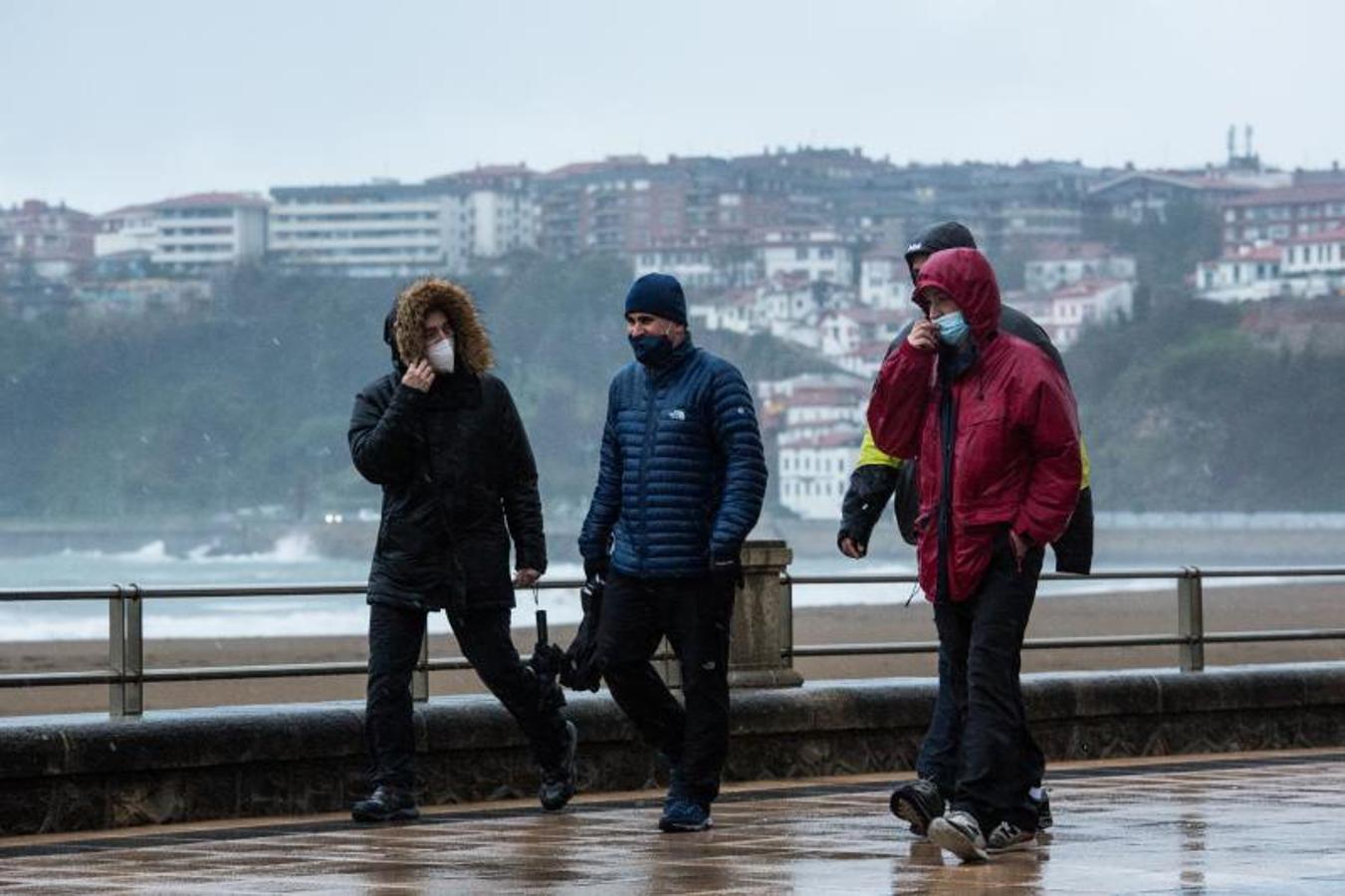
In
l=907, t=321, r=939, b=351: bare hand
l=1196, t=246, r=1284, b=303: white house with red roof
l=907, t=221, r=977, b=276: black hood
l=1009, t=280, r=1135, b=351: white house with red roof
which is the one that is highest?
l=907, t=221, r=977, b=276: black hood

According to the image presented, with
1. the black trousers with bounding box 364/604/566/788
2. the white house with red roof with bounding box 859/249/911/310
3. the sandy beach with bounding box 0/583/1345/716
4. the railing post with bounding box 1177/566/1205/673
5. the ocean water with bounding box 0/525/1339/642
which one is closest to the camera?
the black trousers with bounding box 364/604/566/788

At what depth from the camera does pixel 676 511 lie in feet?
30.1

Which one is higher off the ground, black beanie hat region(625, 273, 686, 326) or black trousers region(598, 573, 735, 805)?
black beanie hat region(625, 273, 686, 326)

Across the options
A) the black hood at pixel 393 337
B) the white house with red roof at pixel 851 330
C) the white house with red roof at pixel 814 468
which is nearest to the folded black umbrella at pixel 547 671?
the black hood at pixel 393 337

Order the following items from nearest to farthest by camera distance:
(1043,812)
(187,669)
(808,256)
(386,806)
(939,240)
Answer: (1043,812) < (939,240) < (386,806) < (187,669) < (808,256)

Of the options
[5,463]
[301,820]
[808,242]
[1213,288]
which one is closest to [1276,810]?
[301,820]

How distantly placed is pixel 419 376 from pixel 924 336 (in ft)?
5.90

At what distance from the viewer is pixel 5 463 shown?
15888 cm

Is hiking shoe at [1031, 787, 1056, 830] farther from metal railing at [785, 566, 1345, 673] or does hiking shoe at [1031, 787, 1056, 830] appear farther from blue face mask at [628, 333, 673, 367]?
metal railing at [785, 566, 1345, 673]

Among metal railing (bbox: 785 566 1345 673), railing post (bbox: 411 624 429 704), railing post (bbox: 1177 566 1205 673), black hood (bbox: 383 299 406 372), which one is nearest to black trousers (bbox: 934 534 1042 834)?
black hood (bbox: 383 299 406 372)

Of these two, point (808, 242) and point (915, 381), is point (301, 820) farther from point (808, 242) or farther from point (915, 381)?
point (808, 242)

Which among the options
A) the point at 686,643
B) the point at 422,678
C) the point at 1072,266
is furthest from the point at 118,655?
the point at 1072,266

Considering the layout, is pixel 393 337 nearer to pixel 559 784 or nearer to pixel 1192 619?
pixel 559 784

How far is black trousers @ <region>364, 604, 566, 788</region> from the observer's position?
31.1ft
